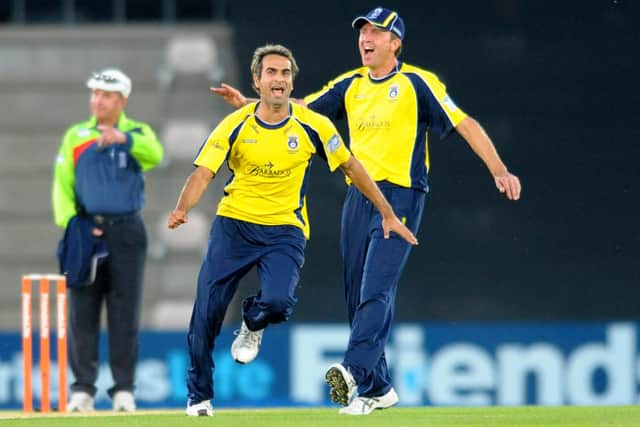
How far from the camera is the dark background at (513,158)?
1320 centimetres

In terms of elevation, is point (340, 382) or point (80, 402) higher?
point (340, 382)

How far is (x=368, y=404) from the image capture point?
820 cm

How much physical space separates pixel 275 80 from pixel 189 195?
67 centimetres

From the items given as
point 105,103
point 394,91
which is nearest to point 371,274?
point 394,91

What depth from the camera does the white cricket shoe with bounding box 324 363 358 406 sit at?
7629 mm

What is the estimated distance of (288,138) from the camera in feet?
25.7

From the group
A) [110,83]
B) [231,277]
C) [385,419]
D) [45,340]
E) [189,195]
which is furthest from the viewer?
[110,83]

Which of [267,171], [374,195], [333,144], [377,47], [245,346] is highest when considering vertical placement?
[377,47]

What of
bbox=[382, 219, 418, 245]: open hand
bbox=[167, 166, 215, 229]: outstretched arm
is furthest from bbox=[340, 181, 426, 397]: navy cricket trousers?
bbox=[167, 166, 215, 229]: outstretched arm

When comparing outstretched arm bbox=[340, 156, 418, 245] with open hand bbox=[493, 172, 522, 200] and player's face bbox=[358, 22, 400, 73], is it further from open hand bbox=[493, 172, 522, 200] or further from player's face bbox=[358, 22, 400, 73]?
player's face bbox=[358, 22, 400, 73]

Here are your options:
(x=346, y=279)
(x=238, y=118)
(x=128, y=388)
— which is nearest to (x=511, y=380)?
(x=128, y=388)

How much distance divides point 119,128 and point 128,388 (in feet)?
4.77

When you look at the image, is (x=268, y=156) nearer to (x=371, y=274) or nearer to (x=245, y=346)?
(x=371, y=274)

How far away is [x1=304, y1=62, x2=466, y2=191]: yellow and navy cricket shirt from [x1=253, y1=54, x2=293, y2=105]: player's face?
0.50m
